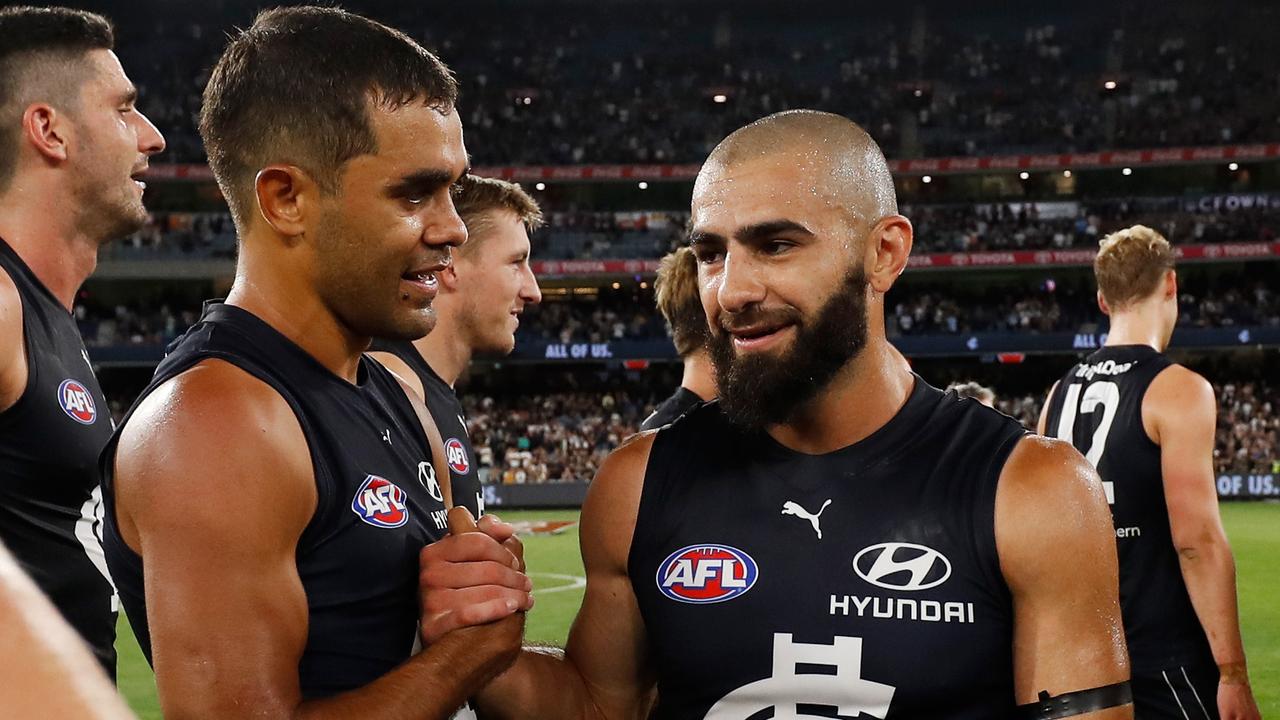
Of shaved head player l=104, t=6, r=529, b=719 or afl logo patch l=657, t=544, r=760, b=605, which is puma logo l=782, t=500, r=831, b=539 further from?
shaved head player l=104, t=6, r=529, b=719

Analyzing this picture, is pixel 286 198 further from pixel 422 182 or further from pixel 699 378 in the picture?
pixel 699 378

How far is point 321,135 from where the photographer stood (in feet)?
7.44

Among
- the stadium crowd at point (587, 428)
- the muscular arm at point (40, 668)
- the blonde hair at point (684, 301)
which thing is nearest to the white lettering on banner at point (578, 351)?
the stadium crowd at point (587, 428)

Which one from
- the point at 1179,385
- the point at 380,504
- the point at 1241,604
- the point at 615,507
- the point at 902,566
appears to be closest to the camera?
the point at 380,504

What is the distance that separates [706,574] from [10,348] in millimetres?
1765

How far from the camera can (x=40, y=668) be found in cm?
62

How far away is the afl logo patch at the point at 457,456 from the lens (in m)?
4.42

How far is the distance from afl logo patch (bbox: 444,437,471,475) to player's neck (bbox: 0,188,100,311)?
4.81 ft

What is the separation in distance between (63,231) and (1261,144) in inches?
1635

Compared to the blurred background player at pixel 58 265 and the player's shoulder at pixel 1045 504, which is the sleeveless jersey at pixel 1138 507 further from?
the blurred background player at pixel 58 265

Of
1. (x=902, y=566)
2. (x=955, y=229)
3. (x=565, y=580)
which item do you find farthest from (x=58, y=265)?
(x=955, y=229)

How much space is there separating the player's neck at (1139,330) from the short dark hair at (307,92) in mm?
3236

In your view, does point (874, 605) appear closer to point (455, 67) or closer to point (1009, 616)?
point (1009, 616)

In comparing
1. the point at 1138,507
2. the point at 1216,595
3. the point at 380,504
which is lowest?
the point at 1216,595
